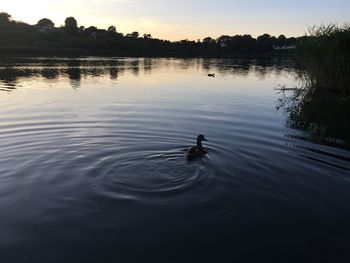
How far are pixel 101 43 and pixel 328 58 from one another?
9568 cm

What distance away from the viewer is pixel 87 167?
11906 millimetres

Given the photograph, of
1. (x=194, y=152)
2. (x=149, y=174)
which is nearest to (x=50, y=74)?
(x=194, y=152)

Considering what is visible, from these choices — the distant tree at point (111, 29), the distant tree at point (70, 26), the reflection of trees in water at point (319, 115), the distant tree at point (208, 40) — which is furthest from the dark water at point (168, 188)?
the distant tree at point (208, 40)

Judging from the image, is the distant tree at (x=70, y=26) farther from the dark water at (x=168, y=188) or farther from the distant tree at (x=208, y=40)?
the dark water at (x=168, y=188)

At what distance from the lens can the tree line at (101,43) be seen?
99.6 m

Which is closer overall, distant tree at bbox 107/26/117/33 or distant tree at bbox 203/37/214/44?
distant tree at bbox 107/26/117/33

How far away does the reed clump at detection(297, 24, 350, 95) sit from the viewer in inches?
1146

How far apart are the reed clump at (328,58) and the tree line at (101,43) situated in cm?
4882

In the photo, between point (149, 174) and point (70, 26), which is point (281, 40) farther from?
point (149, 174)

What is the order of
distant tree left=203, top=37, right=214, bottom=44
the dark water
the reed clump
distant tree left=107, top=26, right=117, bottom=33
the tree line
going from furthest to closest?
1. distant tree left=203, top=37, right=214, bottom=44
2. distant tree left=107, top=26, right=117, bottom=33
3. the tree line
4. the reed clump
5. the dark water

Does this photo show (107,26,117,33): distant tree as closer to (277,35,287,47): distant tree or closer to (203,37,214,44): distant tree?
(203,37,214,44): distant tree

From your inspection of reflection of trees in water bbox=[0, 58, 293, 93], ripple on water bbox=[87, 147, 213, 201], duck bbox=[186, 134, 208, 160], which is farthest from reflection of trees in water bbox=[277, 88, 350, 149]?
reflection of trees in water bbox=[0, 58, 293, 93]

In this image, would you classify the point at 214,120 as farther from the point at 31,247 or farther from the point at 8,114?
the point at 31,247

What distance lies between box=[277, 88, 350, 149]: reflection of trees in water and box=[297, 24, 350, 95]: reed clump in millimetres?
1050
